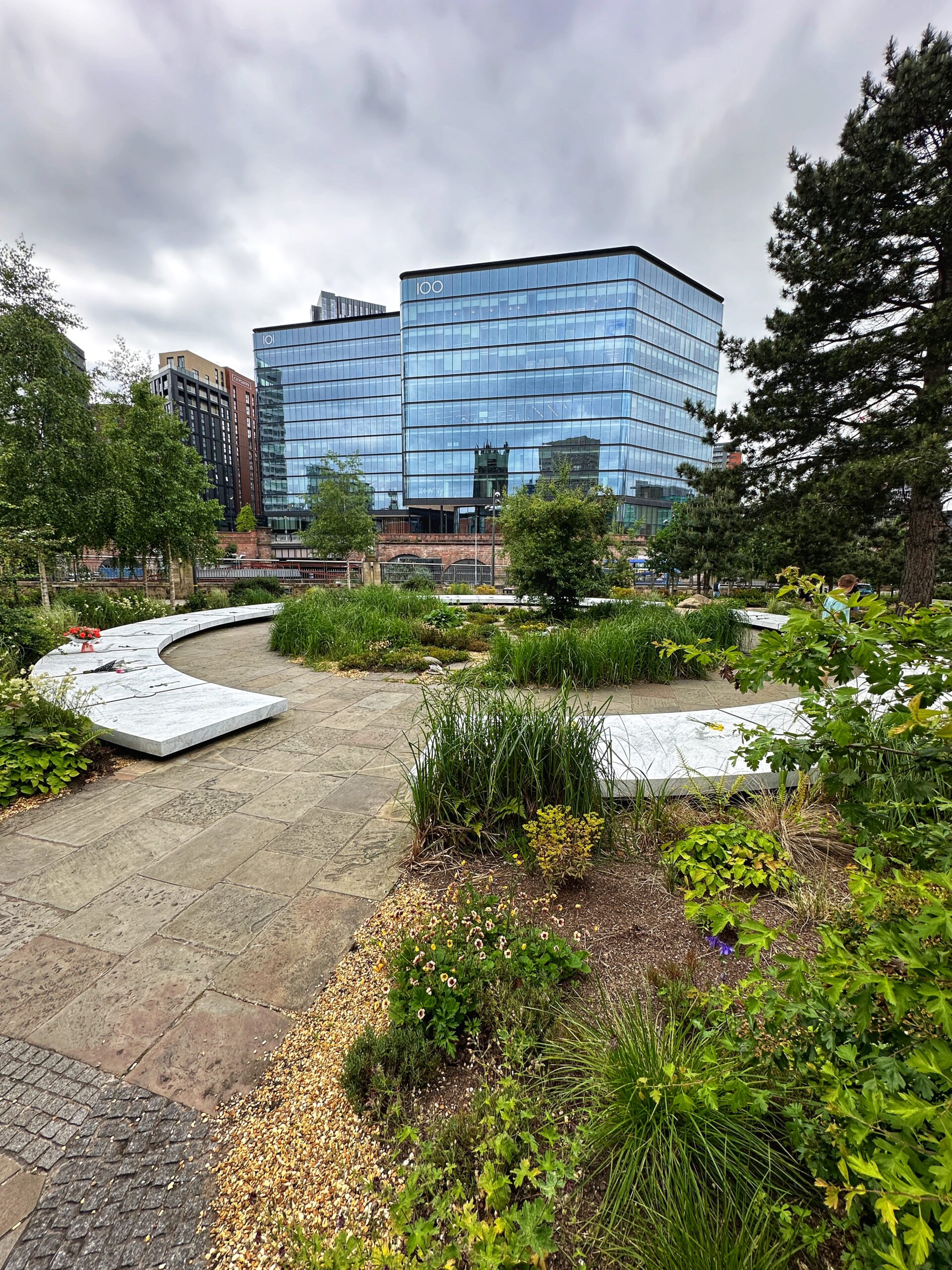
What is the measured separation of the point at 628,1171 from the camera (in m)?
1.16

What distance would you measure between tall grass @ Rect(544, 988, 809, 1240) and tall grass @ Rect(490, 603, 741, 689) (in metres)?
4.26

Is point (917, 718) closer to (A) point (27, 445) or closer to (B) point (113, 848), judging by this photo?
(B) point (113, 848)

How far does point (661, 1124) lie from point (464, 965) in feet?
2.43

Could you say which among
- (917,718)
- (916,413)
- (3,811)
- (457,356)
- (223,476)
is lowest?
(3,811)

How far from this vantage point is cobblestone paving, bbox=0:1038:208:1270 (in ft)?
3.79

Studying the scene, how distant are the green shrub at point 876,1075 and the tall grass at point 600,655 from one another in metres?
4.46

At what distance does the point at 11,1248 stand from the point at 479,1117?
112cm

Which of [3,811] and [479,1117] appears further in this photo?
[3,811]

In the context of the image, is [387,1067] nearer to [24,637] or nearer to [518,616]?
[24,637]

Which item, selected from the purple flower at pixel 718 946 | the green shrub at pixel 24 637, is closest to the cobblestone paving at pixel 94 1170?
the purple flower at pixel 718 946

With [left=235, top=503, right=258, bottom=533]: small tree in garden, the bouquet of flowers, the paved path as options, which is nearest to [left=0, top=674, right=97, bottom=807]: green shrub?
the paved path

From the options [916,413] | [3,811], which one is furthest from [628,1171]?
[916,413]

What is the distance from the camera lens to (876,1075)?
96 cm

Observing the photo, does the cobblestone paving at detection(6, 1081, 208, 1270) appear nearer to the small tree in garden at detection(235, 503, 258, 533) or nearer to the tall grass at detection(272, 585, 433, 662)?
the tall grass at detection(272, 585, 433, 662)
